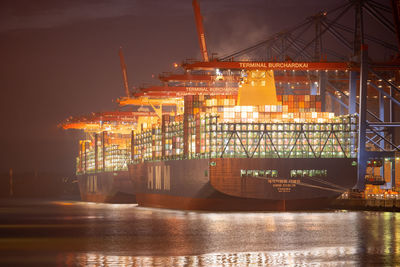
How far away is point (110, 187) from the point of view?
108688 millimetres

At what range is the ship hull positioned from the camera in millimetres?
104062

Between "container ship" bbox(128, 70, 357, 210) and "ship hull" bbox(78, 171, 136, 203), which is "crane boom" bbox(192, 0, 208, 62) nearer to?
"container ship" bbox(128, 70, 357, 210)

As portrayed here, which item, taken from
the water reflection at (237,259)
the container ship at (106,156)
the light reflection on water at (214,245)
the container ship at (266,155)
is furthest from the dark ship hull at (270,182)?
the container ship at (106,156)

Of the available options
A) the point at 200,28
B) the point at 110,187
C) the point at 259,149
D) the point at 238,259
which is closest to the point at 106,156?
the point at 110,187

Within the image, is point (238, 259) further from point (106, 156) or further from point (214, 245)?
point (106, 156)

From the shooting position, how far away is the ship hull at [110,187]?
104 metres

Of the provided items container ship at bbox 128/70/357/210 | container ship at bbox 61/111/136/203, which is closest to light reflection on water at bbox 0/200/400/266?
container ship at bbox 128/70/357/210

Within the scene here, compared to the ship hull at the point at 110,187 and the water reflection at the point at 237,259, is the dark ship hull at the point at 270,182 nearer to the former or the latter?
the water reflection at the point at 237,259

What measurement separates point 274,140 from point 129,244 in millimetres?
32436

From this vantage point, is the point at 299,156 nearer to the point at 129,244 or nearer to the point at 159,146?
the point at 159,146

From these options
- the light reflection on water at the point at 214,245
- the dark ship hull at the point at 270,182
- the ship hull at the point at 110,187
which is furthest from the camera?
the ship hull at the point at 110,187

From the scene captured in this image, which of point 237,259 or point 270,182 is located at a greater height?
point 270,182

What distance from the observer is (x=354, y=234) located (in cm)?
3497

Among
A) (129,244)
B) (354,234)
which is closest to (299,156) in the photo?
(354,234)
